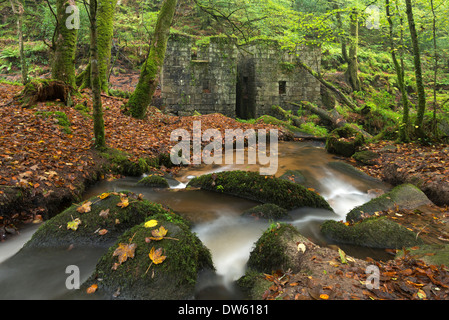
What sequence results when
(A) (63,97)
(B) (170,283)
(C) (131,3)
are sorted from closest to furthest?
(B) (170,283) < (A) (63,97) < (C) (131,3)

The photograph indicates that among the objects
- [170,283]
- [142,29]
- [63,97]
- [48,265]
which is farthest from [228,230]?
[142,29]

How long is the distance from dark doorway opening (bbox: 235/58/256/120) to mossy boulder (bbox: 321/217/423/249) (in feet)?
42.7

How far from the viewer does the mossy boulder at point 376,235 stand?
3545 millimetres

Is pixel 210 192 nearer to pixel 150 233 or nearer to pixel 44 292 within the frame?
pixel 150 233

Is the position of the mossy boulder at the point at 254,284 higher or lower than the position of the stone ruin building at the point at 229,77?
lower

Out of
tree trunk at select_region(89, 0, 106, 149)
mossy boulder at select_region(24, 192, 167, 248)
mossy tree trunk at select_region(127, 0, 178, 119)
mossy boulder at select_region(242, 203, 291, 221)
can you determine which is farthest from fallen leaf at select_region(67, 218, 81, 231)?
mossy tree trunk at select_region(127, 0, 178, 119)

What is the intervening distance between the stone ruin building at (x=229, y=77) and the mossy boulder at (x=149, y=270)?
12.8m

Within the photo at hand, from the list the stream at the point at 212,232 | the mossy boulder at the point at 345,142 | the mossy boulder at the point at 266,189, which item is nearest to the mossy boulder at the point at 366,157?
the mossy boulder at the point at 345,142

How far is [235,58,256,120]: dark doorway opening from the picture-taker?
1630cm

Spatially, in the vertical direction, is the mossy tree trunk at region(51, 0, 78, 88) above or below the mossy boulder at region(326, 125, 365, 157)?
above

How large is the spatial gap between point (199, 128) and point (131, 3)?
752 inches

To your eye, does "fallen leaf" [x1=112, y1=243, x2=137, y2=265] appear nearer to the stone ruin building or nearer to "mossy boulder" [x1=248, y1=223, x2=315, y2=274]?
"mossy boulder" [x1=248, y1=223, x2=315, y2=274]

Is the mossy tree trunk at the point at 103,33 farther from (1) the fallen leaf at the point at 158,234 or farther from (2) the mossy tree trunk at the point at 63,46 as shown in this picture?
(1) the fallen leaf at the point at 158,234
